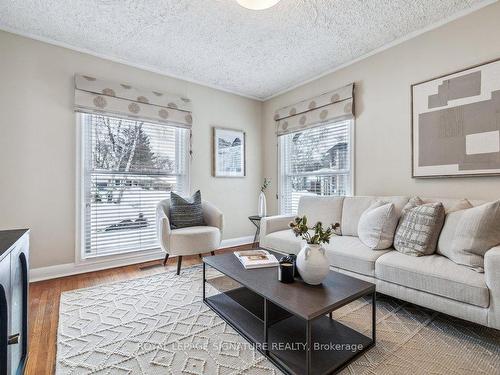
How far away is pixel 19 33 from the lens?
8.54ft

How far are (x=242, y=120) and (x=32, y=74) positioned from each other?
266 centimetres

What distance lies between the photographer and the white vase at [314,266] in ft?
5.06

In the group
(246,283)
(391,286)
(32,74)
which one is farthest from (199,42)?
(391,286)

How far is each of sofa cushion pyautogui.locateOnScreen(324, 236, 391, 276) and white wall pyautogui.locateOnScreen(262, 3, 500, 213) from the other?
35.4 inches

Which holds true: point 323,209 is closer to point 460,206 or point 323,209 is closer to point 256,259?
point 460,206

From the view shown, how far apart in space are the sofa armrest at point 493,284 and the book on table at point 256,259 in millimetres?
1232

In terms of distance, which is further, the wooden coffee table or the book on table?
the book on table

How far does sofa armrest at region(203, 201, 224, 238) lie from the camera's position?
3205 mm

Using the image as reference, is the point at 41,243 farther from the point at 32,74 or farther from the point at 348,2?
the point at 348,2

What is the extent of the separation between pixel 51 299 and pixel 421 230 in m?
3.11

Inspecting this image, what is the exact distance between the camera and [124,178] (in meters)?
3.25

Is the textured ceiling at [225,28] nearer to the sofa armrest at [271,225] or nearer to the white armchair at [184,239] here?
the white armchair at [184,239]

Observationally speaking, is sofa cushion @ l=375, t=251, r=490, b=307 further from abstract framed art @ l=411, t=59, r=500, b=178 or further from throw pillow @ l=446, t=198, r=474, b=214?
abstract framed art @ l=411, t=59, r=500, b=178

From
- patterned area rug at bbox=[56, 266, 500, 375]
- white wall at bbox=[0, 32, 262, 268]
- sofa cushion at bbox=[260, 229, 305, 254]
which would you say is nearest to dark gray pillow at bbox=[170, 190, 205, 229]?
sofa cushion at bbox=[260, 229, 305, 254]
